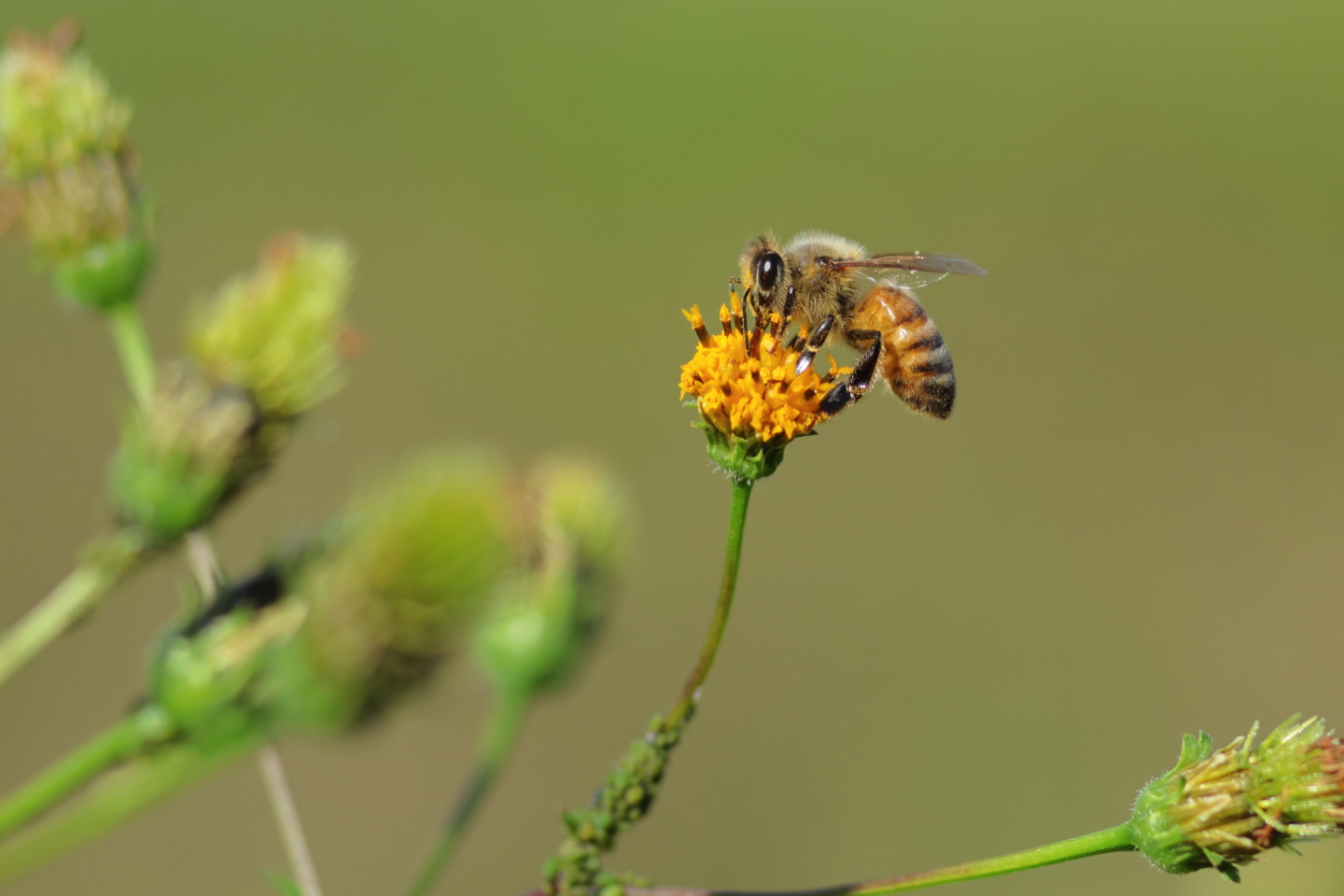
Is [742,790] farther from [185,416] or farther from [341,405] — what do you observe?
[185,416]

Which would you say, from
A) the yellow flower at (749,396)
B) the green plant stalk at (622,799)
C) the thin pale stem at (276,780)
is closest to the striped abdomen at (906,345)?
the yellow flower at (749,396)

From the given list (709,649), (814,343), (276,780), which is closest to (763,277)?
(814,343)

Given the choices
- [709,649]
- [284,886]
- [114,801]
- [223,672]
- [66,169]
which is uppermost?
[66,169]

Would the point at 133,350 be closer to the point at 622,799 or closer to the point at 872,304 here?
the point at 622,799

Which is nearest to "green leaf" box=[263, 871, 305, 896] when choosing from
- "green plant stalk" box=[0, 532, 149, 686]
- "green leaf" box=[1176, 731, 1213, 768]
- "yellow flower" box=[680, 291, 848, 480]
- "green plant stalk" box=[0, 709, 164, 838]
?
"green plant stalk" box=[0, 709, 164, 838]

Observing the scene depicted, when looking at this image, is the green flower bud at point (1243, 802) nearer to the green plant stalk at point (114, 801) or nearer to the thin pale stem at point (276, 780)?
the thin pale stem at point (276, 780)
